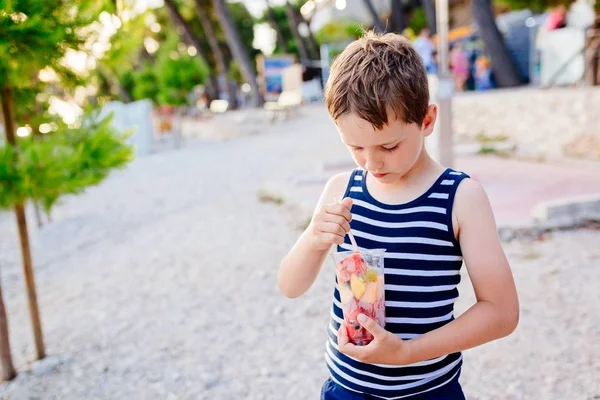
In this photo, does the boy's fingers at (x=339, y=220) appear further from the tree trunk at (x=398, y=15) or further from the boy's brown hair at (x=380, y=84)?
the tree trunk at (x=398, y=15)

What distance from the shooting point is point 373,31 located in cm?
132

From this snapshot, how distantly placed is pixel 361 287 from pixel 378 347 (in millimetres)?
124

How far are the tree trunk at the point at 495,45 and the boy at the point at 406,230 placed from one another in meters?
11.4

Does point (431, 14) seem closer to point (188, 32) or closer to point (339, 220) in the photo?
point (188, 32)

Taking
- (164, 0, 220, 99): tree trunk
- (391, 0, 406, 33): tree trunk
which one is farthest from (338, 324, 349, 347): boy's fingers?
(391, 0, 406, 33): tree trunk

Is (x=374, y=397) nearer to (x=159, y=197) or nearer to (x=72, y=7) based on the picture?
(x=72, y=7)

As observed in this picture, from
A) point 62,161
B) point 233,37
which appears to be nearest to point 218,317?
point 62,161

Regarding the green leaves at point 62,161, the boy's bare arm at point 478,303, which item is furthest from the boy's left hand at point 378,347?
the green leaves at point 62,161

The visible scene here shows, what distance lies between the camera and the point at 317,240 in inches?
49.4

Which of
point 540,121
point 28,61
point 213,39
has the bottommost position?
point 540,121

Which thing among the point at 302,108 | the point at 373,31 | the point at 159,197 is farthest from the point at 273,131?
the point at 373,31

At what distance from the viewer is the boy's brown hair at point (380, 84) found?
1.14 meters

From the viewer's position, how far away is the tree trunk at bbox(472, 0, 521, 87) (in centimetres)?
1152

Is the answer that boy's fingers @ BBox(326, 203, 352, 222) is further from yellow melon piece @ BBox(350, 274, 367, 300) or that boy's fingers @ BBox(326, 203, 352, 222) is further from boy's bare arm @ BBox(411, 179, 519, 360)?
boy's bare arm @ BBox(411, 179, 519, 360)
